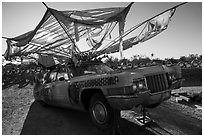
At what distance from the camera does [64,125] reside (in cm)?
436

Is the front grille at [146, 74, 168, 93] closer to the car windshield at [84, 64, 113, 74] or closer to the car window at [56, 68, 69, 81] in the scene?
the car windshield at [84, 64, 113, 74]

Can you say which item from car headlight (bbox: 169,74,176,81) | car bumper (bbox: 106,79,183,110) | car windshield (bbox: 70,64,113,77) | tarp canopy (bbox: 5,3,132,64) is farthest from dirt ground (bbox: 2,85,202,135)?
tarp canopy (bbox: 5,3,132,64)

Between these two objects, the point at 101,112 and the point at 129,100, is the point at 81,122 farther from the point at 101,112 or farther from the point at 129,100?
the point at 129,100

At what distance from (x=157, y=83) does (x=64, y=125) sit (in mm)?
2662

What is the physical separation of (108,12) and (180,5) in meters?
2.54

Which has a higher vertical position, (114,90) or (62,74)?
(62,74)

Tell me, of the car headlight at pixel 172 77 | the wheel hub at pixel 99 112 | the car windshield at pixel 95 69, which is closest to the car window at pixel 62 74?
the car windshield at pixel 95 69

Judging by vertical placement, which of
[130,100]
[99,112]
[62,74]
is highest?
[62,74]

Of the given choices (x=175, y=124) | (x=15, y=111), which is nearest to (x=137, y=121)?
(x=175, y=124)

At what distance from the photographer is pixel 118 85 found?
3033 millimetres

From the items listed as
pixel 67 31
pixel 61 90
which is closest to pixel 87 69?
pixel 61 90

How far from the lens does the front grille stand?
3.35 m

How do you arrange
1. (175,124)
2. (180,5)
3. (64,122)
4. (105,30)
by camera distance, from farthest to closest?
1. (105,30)
2. (180,5)
3. (64,122)
4. (175,124)

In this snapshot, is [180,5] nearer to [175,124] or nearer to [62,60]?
[175,124]
